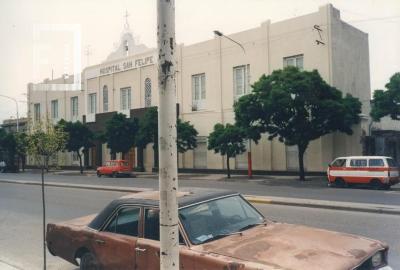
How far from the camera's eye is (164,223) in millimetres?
3166

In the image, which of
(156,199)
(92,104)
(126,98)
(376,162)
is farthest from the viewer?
(92,104)

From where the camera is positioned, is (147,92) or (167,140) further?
(147,92)

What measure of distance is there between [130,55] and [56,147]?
3521 centimetres

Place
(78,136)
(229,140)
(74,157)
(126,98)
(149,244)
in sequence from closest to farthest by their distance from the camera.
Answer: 1. (149,244)
2. (229,140)
3. (126,98)
4. (78,136)
5. (74,157)

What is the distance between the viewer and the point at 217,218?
5.08 metres

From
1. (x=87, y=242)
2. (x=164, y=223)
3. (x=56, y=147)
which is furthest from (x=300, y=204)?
(x=164, y=223)

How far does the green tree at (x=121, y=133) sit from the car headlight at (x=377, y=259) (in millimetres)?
33526

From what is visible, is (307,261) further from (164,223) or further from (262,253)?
(164,223)

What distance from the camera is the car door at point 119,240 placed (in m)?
5.27

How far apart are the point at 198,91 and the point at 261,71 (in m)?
6.73

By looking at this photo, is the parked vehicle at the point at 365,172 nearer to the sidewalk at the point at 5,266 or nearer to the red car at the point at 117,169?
the sidewalk at the point at 5,266

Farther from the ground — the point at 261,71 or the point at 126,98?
the point at 261,71

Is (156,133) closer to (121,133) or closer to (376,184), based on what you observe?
(121,133)

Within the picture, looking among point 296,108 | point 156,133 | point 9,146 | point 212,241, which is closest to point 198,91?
point 156,133
